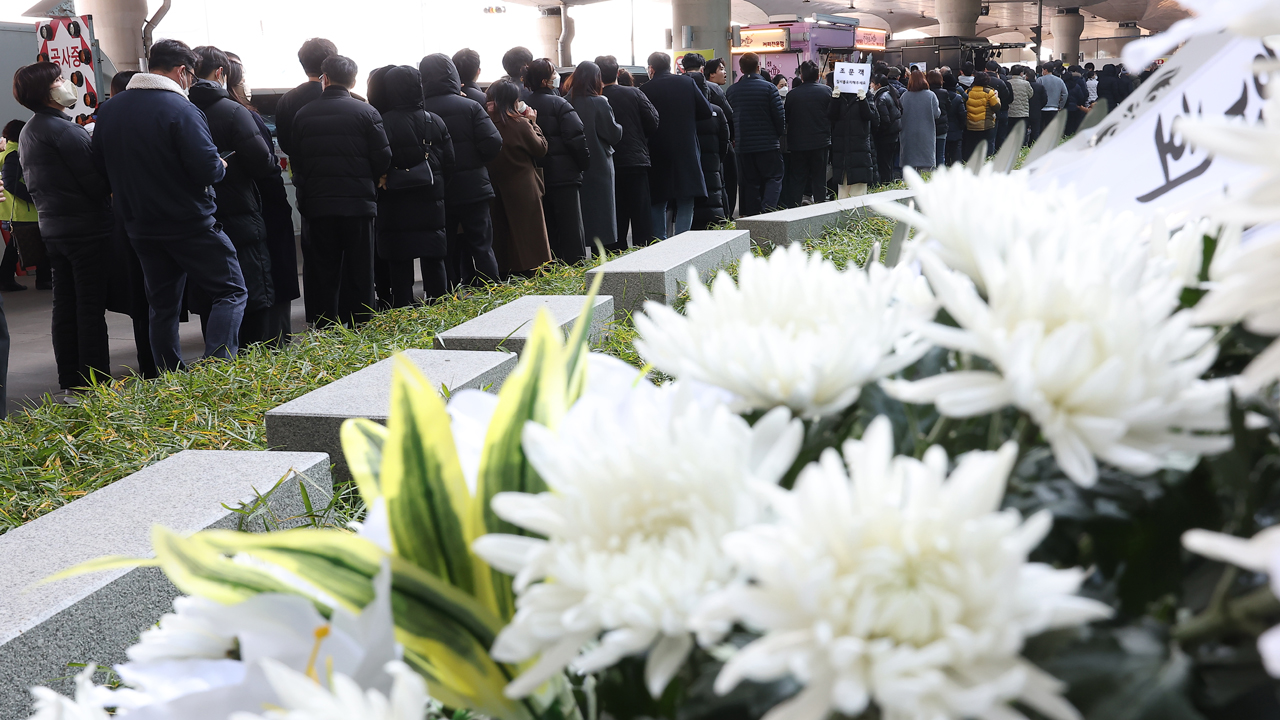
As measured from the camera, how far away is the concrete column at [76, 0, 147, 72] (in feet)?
48.9

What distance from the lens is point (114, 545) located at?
183cm

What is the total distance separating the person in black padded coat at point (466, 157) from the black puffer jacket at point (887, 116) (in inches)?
220

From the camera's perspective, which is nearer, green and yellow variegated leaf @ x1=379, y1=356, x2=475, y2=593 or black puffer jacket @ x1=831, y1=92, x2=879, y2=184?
green and yellow variegated leaf @ x1=379, y1=356, x2=475, y2=593

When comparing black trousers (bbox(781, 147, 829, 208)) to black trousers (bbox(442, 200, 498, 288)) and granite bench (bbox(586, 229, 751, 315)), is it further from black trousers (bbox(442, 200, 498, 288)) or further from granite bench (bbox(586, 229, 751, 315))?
granite bench (bbox(586, 229, 751, 315))

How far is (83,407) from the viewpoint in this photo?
142 inches

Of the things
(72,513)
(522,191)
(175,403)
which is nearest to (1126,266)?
(72,513)

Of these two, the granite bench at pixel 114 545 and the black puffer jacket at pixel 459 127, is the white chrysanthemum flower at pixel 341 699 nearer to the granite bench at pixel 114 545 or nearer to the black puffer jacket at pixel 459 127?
the granite bench at pixel 114 545

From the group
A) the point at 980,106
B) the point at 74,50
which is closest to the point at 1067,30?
the point at 980,106

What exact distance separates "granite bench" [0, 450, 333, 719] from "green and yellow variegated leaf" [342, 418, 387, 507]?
4.65 feet

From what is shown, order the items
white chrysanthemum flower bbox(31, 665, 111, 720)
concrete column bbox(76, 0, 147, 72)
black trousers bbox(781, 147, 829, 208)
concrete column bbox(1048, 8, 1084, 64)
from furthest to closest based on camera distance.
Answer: concrete column bbox(1048, 8, 1084, 64) < concrete column bbox(76, 0, 147, 72) < black trousers bbox(781, 147, 829, 208) < white chrysanthemum flower bbox(31, 665, 111, 720)

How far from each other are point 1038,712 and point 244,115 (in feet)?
17.1

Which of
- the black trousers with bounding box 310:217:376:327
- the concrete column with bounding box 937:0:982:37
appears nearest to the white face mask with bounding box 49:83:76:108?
the black trousers with bounding box 310:217:376:327

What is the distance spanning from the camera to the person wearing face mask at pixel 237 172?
497 cm

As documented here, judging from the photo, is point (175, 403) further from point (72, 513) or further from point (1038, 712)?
point (1038, 712)
